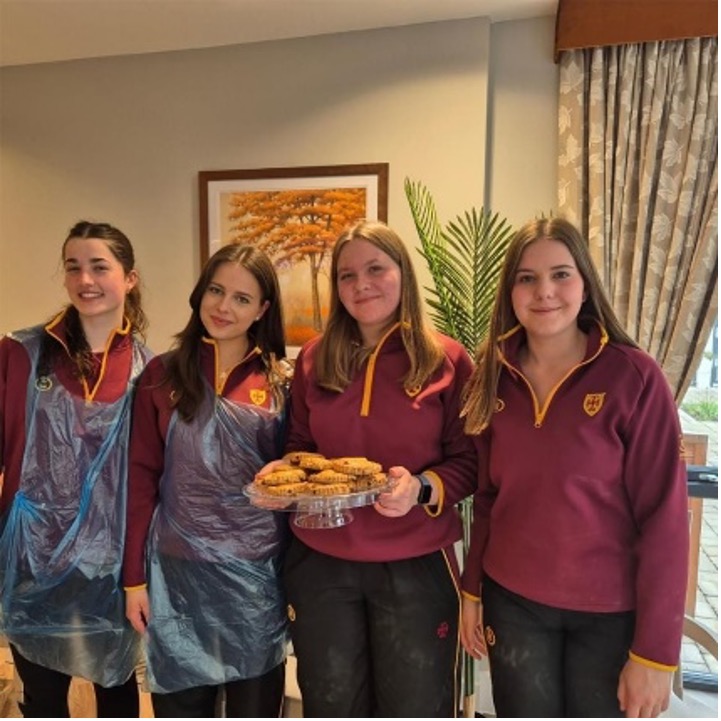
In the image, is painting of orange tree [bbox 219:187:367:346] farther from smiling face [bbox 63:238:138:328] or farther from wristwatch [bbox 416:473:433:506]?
wristwatch [bbox 416:473:433:506]

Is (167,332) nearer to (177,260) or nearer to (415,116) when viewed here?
(177,260)

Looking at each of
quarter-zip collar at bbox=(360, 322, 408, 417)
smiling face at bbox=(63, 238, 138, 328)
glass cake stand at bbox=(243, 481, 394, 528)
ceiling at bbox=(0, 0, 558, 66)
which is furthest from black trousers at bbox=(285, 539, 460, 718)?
ceiling at bbox=(0, 0, 558, 66)

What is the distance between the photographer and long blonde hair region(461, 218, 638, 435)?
121 centimetres

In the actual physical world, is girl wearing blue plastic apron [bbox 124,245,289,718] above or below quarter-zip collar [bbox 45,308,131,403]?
below

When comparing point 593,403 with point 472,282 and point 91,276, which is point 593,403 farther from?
point 91,276

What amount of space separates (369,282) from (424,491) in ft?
1.59

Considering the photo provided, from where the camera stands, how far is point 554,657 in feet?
3.85

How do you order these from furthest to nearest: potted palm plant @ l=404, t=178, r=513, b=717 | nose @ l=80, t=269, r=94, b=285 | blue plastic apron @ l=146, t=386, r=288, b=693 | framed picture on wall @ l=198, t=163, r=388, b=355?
framed picture on wall @ l=198, t=163, r=388, b=355, potted palm plant @ l=404, t=178, r=513, b=717, nose @ l=80, t=269, r=94, b=285, blue plastic apron @ l=146, t=386, r=288, b=693

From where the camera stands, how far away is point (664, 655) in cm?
107

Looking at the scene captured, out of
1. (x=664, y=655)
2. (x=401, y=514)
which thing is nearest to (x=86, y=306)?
(x=401, y=514)

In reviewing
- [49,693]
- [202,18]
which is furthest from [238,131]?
[49,693]

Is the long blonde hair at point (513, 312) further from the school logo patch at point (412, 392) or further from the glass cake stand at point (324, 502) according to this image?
the glass cake stand at point (324, 502)

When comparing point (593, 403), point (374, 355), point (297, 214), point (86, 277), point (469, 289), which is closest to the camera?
point (593, 403)

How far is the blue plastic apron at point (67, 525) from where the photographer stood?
1421 millimetres
